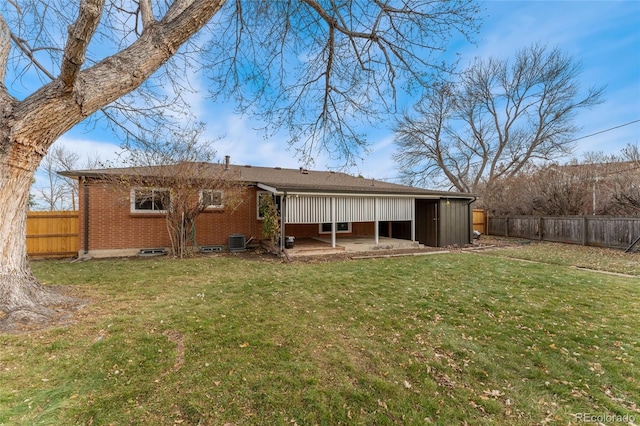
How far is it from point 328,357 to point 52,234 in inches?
440

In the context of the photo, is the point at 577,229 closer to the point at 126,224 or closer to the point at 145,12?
the point at 145,12

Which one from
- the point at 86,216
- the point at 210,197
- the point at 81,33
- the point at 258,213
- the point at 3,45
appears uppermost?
the point at 3,45

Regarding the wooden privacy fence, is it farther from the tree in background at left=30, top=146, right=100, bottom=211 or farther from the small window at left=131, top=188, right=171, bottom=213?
the tree in background at left=30, top=146, right=100, bottom=211

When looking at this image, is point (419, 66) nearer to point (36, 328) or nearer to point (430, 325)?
point (430, 325)

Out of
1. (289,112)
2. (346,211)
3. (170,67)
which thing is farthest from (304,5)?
(346,211)

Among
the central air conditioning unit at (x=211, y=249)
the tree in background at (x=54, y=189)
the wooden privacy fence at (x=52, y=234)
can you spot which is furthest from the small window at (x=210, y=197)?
the tree in background at (x=54, y=189)

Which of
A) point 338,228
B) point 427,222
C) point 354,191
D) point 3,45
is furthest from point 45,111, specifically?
point 427,222

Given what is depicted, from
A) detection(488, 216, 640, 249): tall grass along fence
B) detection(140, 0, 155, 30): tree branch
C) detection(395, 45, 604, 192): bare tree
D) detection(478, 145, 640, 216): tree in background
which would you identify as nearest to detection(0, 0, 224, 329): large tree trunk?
detection(140, 0, 155, 30): tree branch

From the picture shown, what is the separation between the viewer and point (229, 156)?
11828mm

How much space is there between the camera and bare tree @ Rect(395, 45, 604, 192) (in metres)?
18.6

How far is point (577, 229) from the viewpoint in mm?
12070

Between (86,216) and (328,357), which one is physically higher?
(86,216)

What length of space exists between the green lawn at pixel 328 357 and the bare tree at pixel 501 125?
14.3 metres

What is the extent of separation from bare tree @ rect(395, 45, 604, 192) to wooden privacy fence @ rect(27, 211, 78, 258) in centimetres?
1659
